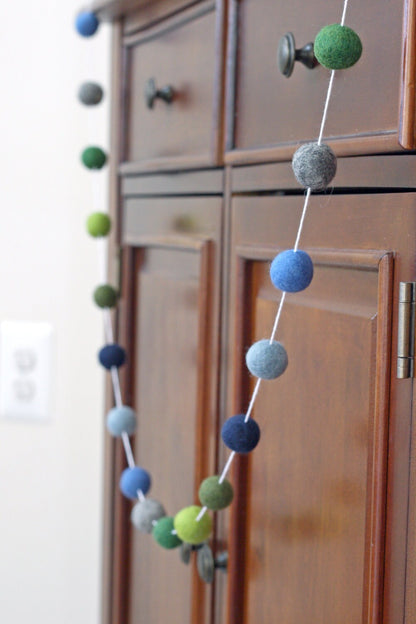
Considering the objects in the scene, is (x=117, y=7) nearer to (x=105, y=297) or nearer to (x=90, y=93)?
(x=90, y=93)

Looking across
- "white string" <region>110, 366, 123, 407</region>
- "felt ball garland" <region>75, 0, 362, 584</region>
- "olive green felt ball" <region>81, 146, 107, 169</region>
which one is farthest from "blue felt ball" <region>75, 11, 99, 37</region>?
"white string" <region>110, 366, 123, 407</region>

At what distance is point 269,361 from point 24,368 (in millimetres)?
707

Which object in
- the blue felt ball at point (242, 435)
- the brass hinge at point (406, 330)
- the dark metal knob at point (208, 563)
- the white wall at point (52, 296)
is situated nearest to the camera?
the brass hinge at point (406, 330)

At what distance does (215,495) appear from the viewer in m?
0.71

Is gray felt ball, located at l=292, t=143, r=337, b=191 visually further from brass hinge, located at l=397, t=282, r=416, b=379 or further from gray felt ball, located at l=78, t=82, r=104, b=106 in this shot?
gray felt ball, located at l=78, t=82, r=104, b=106

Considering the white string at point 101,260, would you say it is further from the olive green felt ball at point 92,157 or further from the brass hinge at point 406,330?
the brass hinge at point 406,330

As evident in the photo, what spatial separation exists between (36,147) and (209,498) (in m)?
0.71

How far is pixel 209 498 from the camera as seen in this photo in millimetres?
708

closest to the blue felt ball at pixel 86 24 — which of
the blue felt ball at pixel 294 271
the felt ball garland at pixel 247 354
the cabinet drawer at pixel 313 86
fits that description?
the felt ball garland at pixel 247 354

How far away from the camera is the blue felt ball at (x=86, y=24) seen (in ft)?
3.13

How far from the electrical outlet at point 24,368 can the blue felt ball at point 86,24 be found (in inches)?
18.2

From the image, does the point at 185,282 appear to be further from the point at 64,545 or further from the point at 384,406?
the point at 64,545

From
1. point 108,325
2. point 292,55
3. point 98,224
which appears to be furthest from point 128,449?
point 292,55

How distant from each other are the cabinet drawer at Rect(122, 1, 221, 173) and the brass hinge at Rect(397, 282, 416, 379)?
0.30 m
